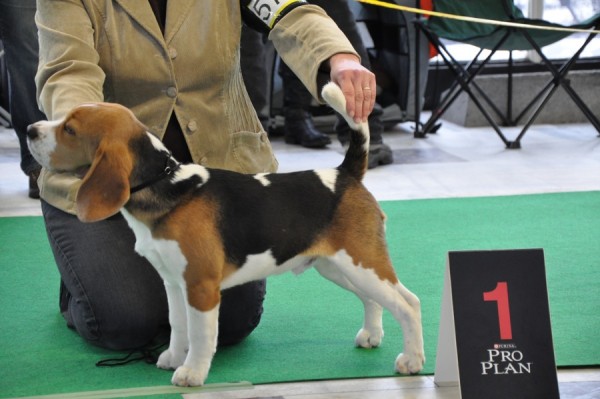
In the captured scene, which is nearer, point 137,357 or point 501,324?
point 501,324

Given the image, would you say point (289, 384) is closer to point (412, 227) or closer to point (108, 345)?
point (108, 345)

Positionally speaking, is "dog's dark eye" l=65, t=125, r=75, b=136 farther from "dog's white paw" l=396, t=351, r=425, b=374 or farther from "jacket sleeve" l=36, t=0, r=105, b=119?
"dog's white paw" l=396, t=351, r=425, b=374

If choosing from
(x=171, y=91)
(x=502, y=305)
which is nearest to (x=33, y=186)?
(x=171, y=91)

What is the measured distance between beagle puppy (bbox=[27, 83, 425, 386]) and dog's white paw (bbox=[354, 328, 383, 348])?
0.77ft

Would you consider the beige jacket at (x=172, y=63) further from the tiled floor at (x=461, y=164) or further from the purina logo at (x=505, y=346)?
the tiled floor at (x=461, y=164)

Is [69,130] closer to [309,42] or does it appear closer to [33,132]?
[33,132]

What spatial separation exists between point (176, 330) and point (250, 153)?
63 centimetres

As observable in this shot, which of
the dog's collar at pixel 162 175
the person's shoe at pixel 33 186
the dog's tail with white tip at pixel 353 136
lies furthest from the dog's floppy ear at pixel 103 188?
the person's shoe at pixel 33 186

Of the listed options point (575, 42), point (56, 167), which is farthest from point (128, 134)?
Result: point (575, 42)

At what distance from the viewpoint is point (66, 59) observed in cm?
258

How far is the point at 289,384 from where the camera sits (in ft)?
8.54

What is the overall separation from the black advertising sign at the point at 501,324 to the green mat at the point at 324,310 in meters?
0.39

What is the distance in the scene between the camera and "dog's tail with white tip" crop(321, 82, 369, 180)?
7.55ft

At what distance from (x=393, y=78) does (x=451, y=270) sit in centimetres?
480
